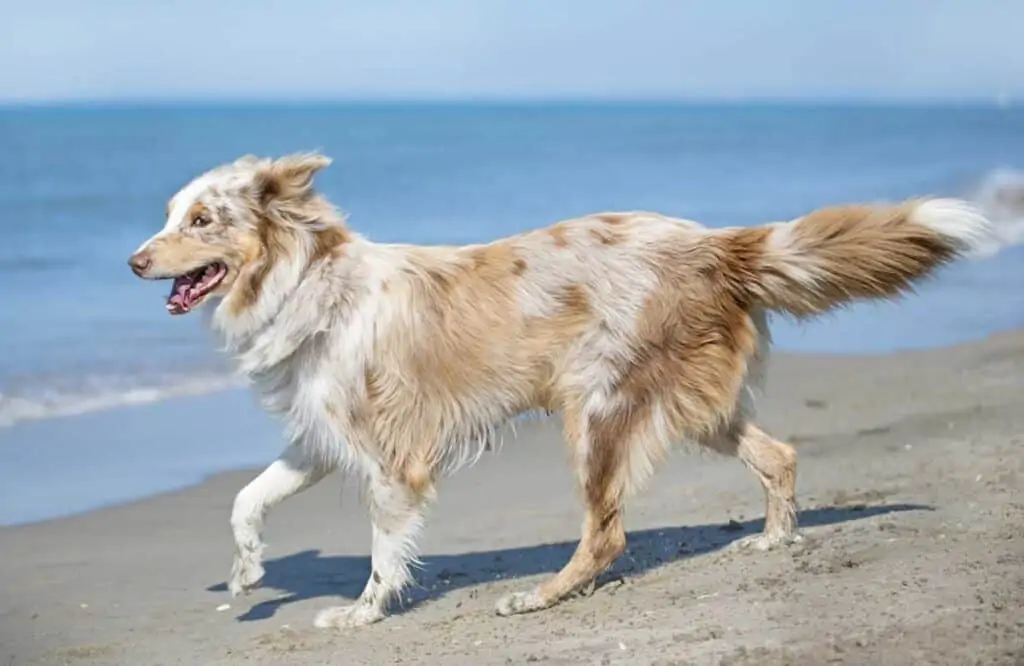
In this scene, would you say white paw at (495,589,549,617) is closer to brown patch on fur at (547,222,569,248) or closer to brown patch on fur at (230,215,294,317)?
brown patch on fur at (547,222,569,248)

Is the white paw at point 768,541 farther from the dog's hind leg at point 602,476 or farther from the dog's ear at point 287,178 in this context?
the dog's ear at point 287,178

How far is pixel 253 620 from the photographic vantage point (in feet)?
19.6

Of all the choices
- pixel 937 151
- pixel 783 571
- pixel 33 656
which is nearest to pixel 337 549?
pixel 33 656

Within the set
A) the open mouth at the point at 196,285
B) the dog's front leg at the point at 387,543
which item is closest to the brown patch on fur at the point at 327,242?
the open mouth at the point at 196,285

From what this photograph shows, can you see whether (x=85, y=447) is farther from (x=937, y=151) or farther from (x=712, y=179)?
(x=937, y=151)

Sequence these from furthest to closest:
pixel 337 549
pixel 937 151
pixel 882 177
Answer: pixel 937 151 < pixel 882 177 < pixel 337 549

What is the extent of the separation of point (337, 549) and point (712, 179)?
75.8 ft

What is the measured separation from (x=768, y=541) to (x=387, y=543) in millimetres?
1500

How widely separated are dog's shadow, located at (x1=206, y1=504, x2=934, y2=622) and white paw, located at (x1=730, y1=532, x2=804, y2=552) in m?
0.22

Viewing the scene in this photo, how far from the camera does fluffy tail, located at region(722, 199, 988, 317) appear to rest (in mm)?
5617

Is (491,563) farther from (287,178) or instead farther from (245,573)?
A: (287,178)

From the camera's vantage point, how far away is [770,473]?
6.11m

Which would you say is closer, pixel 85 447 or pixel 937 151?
pixel 85 447

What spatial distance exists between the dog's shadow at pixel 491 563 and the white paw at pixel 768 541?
22 centimetres
